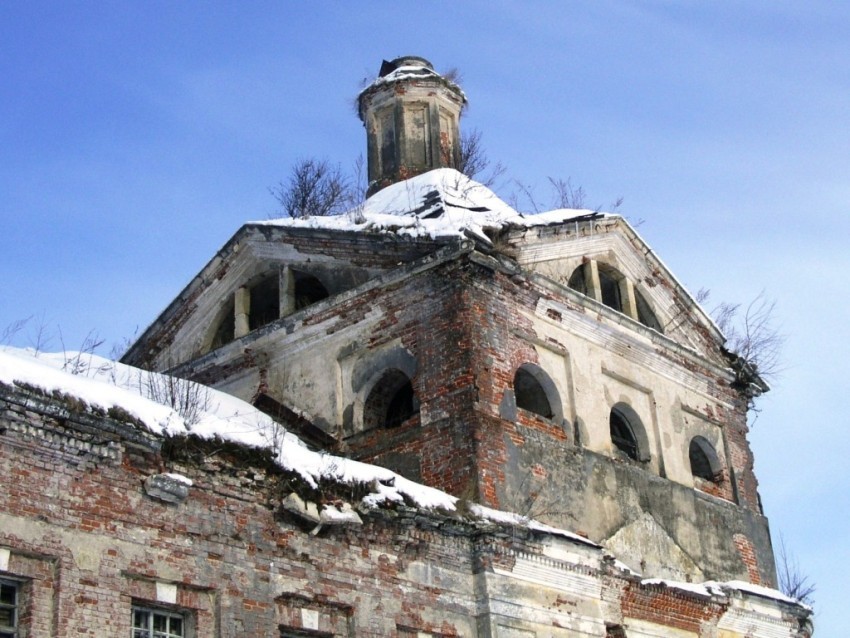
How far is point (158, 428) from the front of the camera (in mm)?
10422

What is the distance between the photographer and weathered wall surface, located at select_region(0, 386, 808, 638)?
9.55m

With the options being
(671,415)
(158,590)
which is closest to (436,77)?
(671,415)

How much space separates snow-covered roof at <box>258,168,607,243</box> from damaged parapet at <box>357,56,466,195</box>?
109 centimetres

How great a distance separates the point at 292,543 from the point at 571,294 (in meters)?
5.54

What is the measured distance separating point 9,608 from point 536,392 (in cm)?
735

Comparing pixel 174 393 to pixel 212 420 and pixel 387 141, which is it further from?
pixel 387 141

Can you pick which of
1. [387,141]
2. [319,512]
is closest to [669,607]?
[319,512]

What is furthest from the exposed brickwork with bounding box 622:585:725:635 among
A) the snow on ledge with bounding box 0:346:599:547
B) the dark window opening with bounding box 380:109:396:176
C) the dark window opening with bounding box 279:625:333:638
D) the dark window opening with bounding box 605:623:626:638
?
the dark window opening with bounding box 380:109:396:176

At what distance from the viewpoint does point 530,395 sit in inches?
599

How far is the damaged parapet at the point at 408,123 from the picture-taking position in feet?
60.2

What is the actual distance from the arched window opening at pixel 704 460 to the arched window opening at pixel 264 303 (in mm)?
5698

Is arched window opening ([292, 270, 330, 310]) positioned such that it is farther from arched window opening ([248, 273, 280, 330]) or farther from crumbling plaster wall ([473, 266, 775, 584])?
crumbling plaster wall ([473, 266, 775, 584])

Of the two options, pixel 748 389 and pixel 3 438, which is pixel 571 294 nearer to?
pixel 748 389

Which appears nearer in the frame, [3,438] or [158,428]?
[3,438]
